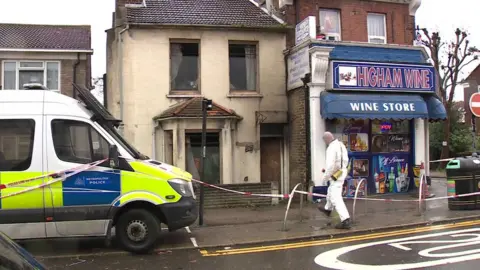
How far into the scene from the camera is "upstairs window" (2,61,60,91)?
67.7ft

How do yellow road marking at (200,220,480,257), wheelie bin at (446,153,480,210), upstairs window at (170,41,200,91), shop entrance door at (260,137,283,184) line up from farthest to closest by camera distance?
1. shop entrance door at (260,137,283,184)
2. upstairs window at (170,41,200,91)
3. wheelie bin at (446,153,480,210)
4. yellow road marking at (200,220,480,257)

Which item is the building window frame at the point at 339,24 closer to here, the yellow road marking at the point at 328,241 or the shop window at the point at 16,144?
the yellow road marking at the point at 328,241

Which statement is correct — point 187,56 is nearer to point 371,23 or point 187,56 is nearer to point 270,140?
point 270,140

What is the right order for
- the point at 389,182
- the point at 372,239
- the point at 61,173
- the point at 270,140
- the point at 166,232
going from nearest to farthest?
the point at 61,173 < the point at 372,239 < the point at 166,232 < the point at 389,182 < the point at 270,140

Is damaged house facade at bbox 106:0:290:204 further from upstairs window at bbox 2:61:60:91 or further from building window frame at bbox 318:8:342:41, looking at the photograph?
upstairs window at bbox 2:61:60:91

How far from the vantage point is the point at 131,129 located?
14.3m

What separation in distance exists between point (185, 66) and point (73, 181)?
28.2ft

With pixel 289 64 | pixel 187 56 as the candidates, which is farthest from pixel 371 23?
pixel 187 56

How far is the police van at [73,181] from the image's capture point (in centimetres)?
690

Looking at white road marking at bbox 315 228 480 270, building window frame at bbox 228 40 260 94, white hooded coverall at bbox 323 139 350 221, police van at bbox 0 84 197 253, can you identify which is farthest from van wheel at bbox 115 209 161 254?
building window frame at bbox 228 40 260 94

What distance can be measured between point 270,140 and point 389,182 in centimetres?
411

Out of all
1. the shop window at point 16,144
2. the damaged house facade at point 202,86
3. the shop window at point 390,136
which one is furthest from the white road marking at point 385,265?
the damaged house facade at point 202,86

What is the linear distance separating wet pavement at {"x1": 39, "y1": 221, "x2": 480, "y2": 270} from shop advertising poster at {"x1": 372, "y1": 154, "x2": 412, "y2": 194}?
6063 millimetres

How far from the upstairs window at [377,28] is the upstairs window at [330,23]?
1.29 metres
